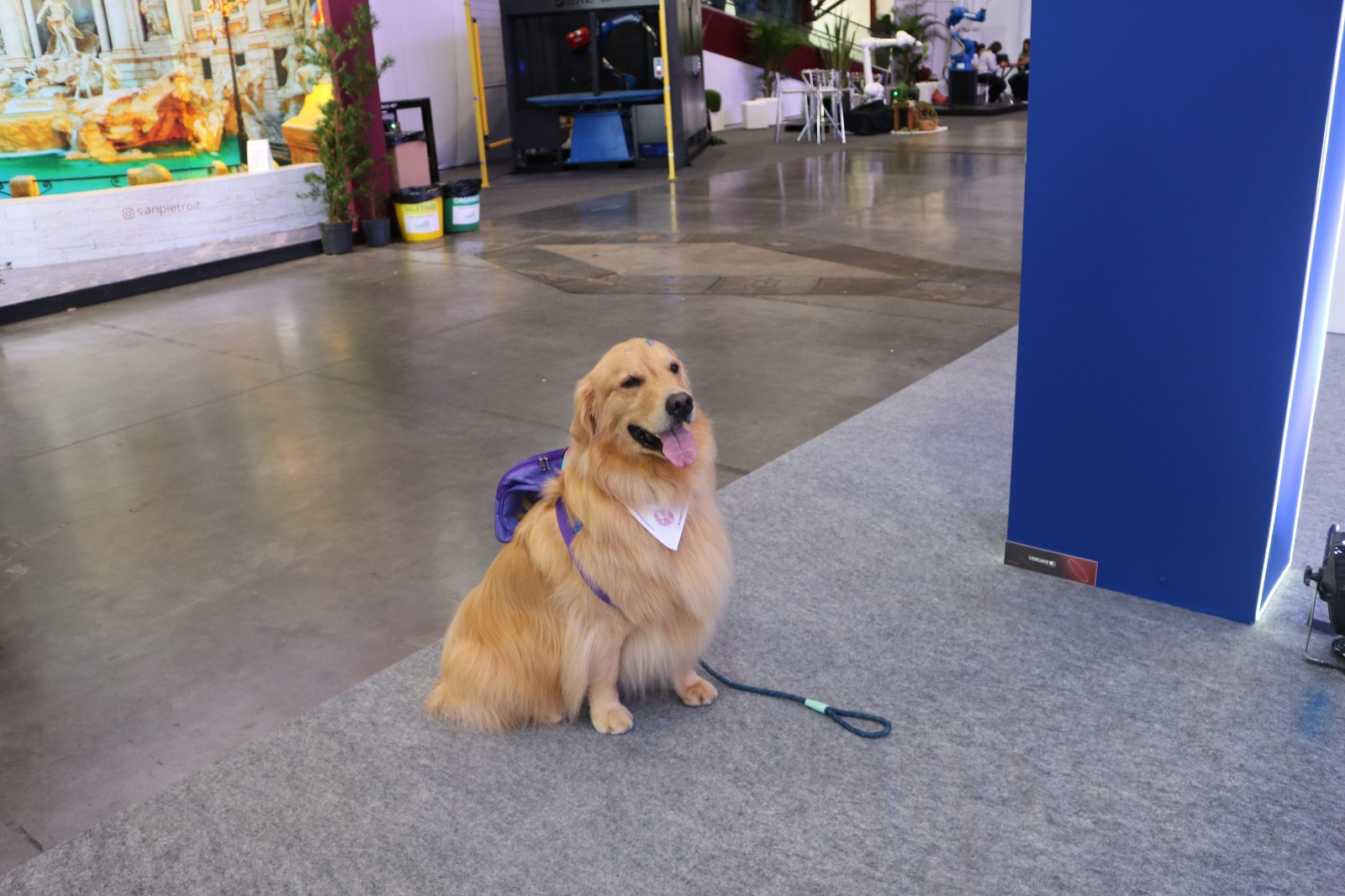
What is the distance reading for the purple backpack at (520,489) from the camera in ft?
8.39

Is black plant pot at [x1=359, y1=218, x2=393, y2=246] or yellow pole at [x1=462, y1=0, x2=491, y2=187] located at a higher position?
yellow pole at [x1=462, y1=0, x2=491, y2=187]

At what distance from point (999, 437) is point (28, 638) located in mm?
3436

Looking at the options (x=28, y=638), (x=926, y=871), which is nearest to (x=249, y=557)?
(x=28, y=638)

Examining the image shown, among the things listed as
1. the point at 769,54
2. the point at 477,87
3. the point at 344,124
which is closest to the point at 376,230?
the point at 344,124

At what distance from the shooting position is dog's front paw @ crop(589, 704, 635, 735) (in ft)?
7.88

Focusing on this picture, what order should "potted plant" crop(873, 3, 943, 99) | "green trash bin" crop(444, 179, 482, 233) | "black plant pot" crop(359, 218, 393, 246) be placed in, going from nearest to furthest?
"black plant pot" crop(359, 218, 393, 246) → "green trash bin" crop(444, 179, 482, 233) → "potted plant" crop(873, 3, 943, 99)

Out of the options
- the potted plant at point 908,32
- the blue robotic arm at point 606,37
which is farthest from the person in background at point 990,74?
the blue robotic arm at point 606,37

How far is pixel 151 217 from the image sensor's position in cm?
820

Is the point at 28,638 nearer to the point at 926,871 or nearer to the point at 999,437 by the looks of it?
the point at 926,871

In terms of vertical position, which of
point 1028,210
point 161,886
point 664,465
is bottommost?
point 161,886

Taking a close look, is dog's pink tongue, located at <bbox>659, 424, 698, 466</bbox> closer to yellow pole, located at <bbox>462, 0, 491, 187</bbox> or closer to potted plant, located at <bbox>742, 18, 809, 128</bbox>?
yellow pole, located at <bbox>462, 0, 491, 187</bbox>

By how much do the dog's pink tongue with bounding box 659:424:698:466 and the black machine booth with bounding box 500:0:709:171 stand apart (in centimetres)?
1197

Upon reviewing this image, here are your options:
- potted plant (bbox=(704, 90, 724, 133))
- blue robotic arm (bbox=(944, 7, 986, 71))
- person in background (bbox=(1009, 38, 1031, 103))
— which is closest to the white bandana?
potted plant (bbox=(704, 90, 724, 133))

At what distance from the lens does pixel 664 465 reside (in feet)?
7.27
